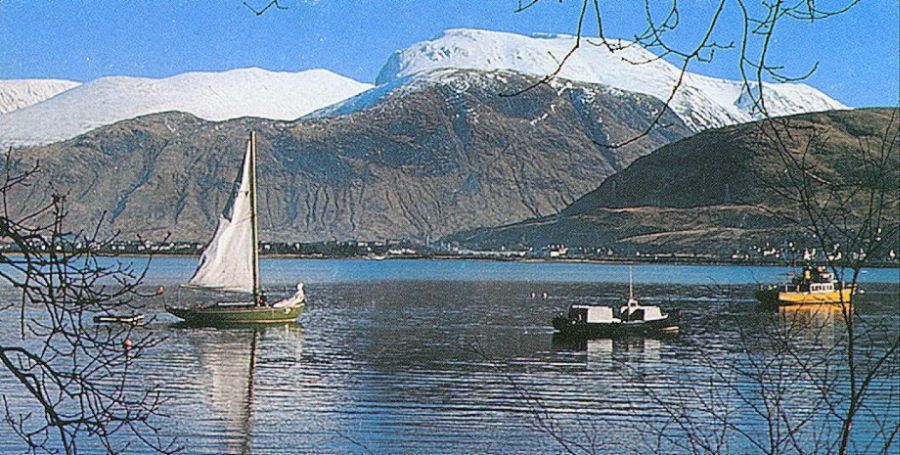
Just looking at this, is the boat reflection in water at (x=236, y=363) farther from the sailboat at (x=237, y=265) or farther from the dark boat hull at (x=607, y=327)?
the dark boat hull at (x=607, y=327)

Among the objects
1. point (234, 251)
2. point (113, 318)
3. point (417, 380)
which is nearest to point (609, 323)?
point (417, 380)

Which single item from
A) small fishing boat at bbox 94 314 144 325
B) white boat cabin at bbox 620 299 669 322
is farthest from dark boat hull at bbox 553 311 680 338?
small fishing boat at bbox 94 314 144 325

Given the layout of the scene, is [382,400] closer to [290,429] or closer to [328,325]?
[290,429]

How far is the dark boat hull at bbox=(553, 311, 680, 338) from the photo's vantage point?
59.9 m

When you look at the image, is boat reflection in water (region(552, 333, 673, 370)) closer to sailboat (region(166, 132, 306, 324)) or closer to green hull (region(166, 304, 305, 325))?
green hull (region(166, 304, 305, 325))

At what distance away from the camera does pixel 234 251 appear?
218ft

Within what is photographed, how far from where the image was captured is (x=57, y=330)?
4605 millimetres

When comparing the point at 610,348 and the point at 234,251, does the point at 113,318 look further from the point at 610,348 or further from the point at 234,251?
the point at 234,251

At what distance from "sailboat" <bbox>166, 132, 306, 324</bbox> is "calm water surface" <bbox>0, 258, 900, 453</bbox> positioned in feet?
3.98

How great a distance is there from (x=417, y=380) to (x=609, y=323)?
62.1 ft

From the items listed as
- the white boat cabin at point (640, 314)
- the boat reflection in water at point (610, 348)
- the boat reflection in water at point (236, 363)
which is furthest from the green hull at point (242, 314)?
the white boat cabin at point (640, 314)

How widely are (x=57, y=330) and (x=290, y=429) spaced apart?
27440 mm

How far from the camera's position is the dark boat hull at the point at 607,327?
59906 millimetres

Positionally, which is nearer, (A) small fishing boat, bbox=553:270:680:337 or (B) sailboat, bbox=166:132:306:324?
(A) small fishing boat, bbox=553:270:680:337
